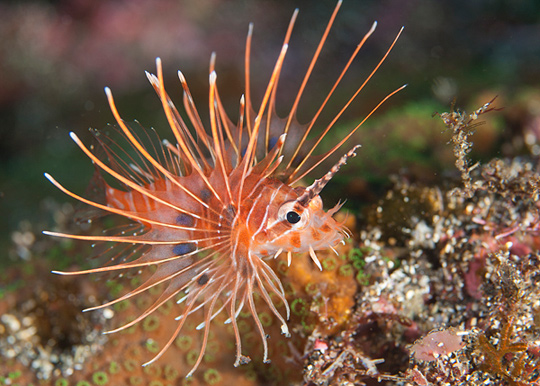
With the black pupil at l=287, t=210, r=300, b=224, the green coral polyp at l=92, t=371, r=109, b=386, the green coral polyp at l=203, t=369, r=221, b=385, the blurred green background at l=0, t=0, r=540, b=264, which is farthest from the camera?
the blurred green background at l=0, t=0, r=540, b=264

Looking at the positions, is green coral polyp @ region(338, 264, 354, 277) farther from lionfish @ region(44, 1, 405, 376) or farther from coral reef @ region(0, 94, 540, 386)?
lionfish @ region(44, 1, 405, 376)

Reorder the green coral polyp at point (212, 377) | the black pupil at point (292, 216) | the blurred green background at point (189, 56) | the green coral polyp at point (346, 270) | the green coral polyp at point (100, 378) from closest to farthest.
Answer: the black pupil at point (292, 216) → the green coral polyp at point (346, 270) → the green coral polyp at point (212, 377) → the green coral polyp at point (100, 378) → the blurred green background at point (189, 56)

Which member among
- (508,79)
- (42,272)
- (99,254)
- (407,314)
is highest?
(508,79)

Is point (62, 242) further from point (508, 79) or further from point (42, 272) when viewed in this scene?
point (508, 79)

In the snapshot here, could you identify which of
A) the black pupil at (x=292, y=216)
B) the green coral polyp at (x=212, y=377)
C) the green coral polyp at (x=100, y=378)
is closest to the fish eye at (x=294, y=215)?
the black pupil at (x=292, y=216)

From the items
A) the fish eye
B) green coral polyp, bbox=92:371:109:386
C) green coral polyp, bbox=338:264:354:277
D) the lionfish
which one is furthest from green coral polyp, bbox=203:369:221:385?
the fish eye

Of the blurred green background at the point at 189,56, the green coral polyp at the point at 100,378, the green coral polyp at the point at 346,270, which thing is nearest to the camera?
the green coral polyp at the point at 346,270

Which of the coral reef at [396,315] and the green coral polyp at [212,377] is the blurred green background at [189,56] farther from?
the green coral polyp at [212,377]

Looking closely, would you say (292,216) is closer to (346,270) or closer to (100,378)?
(346,270)

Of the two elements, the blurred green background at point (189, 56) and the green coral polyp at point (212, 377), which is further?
the blurred green background at point (189, 56)

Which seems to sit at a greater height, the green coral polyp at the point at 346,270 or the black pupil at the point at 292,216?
the black pupil at the point at 292,216

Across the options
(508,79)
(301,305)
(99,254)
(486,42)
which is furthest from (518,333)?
A: (486,42)
